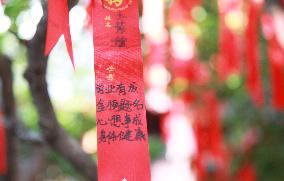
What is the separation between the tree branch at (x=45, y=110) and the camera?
1.83 meters

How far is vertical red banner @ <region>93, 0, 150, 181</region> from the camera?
1438 millimetres

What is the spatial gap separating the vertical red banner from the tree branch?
0.83 ft

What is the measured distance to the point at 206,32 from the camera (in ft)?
15.4

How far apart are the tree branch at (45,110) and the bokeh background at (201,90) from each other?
3.05 ft

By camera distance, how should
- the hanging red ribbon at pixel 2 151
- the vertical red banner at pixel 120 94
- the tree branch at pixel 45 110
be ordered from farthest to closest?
the hanging red ribbon at pixel 2 151, the tree branch at pixel 45 110, the vertical red banner at pixel 120 94

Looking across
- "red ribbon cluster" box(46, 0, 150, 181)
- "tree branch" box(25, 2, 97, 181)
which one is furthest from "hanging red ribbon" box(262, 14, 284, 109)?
"red ribbon cluster" box(46, 0, 150, 181)

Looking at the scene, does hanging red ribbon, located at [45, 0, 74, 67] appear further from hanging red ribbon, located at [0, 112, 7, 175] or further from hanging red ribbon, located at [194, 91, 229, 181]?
hanging red ribbon, located at [194, 91, 229, 181]

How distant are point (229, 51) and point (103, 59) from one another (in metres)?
2.19

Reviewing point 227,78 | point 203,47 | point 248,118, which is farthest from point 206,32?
point 248,118

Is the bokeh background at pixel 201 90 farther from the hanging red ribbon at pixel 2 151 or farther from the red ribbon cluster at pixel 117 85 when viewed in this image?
the red ribbon cluster at pixel 117 85

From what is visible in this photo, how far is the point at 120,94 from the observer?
1483 mm

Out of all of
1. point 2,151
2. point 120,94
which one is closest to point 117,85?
point 120,94

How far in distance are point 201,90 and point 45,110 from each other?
2.86 meters

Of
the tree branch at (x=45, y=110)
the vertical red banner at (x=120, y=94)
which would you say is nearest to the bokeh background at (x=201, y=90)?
the tree branch at (x=45, y=110)
